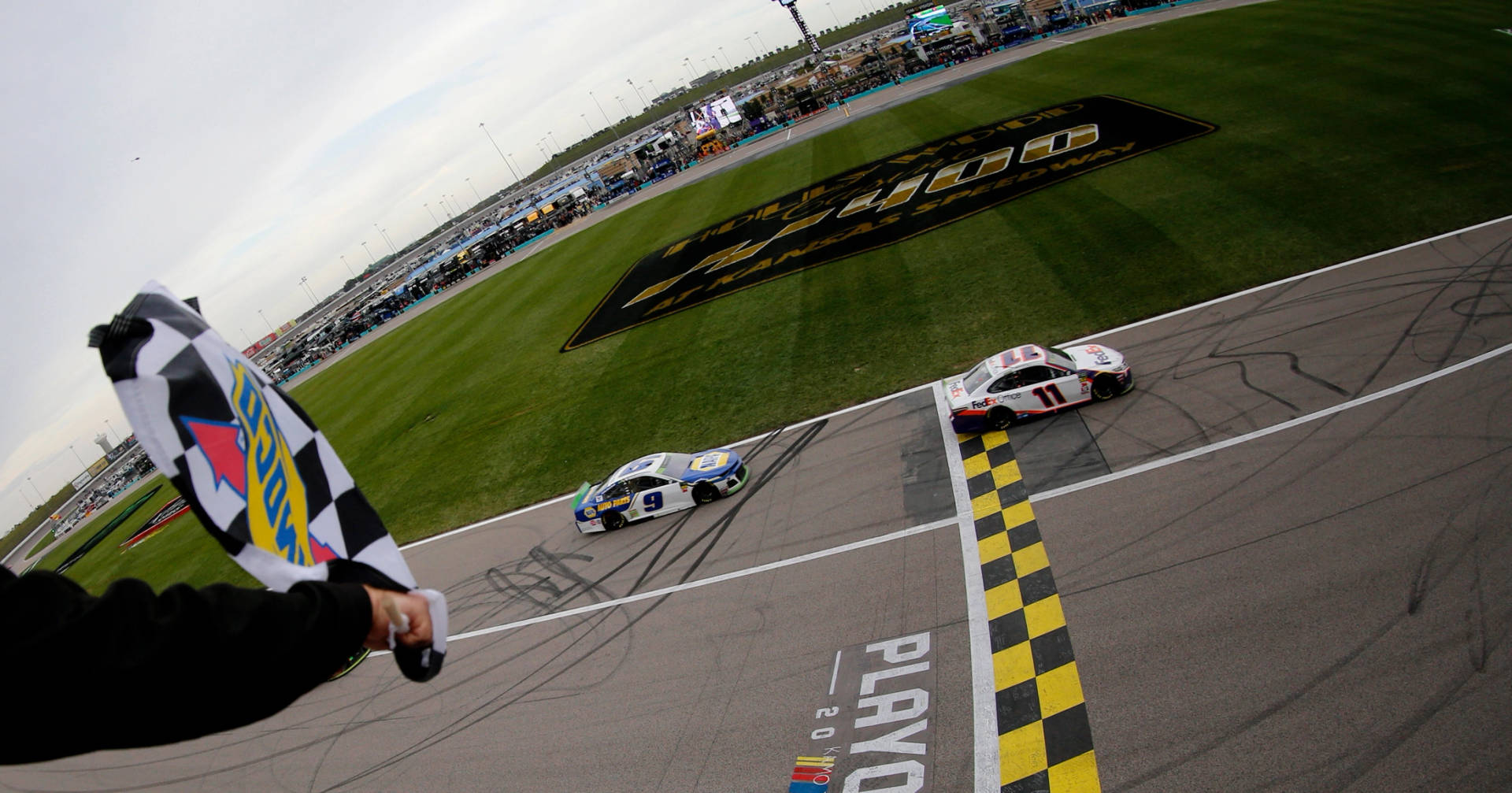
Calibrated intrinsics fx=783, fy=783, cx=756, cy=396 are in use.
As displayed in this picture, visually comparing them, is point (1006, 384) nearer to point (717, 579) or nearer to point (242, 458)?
point (717, 579)

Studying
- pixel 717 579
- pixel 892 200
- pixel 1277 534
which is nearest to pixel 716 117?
pixel 892 200

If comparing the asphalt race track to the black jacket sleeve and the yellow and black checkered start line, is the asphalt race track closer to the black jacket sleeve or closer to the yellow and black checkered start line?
the yellow and black checkered start line

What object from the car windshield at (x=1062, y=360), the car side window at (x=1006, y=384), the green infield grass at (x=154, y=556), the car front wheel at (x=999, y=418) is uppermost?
the green infield grass at (x=154, y=556)

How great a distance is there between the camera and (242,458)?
2859 millimetres

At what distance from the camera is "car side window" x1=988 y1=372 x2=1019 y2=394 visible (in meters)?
16.8

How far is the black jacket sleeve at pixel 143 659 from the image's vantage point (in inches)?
76.4

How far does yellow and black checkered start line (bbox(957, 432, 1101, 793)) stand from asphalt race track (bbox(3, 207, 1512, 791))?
261 mm

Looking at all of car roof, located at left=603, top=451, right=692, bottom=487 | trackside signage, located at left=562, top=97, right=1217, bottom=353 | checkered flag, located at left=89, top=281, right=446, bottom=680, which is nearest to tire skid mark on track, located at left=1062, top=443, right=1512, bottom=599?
car roof, located at left=603, top=451, right=692, bottom=487

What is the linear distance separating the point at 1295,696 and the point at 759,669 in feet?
23.8

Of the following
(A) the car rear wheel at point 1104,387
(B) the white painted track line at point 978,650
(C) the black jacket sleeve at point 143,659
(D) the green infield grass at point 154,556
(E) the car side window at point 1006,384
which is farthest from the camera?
(D) the green infield grass at point 154,556

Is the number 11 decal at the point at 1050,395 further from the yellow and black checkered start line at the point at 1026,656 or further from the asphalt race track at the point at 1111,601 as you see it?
the yellow and black checkered start line at the point at 1026,656

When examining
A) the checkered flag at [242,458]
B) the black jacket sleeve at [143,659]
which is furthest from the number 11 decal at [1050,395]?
the black jacket sleeve at [143,659]

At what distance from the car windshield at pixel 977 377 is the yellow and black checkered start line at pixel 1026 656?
2.37 m

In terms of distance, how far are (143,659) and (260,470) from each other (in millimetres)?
1056
